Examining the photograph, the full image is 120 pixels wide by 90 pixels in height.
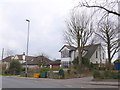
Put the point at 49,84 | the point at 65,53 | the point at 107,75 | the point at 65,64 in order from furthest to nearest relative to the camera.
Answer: the point at 65,53 → the point at 65,64 → the point at 107,75 → the point at 49,84

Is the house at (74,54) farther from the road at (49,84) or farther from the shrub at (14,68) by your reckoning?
the road at (49,84)

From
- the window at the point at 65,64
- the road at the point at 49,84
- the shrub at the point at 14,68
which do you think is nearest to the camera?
the road at the point at 49,84

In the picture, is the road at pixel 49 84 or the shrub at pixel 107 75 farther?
the shrub at pixel 107 75

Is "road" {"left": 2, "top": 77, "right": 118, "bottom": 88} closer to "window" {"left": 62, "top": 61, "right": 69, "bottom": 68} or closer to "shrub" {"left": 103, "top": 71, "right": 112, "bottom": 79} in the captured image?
"shrub" {"left": 103, "top": 71, "right": 112, "bottom": 79}

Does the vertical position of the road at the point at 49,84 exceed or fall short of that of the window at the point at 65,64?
it falls short

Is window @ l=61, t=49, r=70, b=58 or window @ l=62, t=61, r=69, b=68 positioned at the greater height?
window @ l=61, t=49, r=70, b=58

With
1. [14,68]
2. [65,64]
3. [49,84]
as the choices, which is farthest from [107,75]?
[65,64]

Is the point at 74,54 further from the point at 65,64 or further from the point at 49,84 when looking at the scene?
the point at 49,84

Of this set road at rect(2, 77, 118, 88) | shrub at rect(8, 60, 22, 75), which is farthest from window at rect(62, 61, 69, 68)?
road at rect(2, 77, 118, 88)

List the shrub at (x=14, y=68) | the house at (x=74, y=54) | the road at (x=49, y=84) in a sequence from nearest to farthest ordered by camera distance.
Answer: the road at (x=49, y=84)
the shrub at (x=14, y=68)
the house at (x=74, y=54)

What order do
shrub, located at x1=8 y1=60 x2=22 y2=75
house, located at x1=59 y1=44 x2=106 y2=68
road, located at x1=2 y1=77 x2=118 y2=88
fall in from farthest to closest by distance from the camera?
house, located at x1=59 y1=44 x2=106 y2=68
shrub, located at x1=8 y1=60 x2=22 y2=75
road, located at x1=2 y1=77 x2=118 y2=88

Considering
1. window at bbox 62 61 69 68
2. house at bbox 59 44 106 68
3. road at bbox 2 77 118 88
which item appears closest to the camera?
road at bbox 2 77 118 88

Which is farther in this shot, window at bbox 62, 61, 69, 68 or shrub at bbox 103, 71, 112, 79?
window at bbox 62, 61, 69, 68

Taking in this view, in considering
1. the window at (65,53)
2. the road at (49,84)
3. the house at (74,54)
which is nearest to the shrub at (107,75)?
the road at (49,84)
